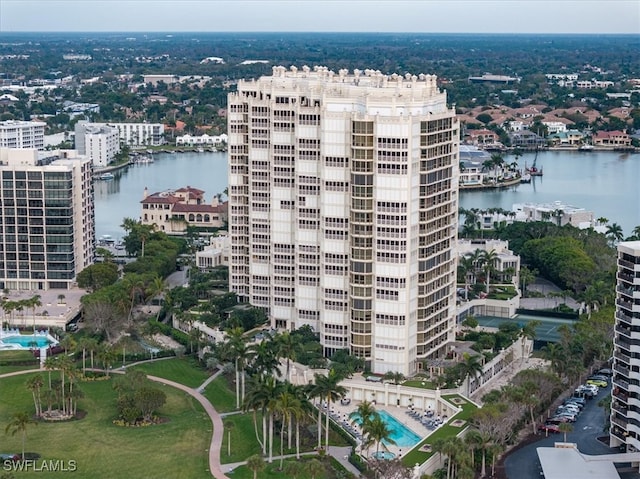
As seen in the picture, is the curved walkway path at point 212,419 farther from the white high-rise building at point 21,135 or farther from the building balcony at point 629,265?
the white high-rise building at point 21,135

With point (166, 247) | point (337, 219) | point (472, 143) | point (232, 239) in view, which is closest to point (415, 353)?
point (337, 219)

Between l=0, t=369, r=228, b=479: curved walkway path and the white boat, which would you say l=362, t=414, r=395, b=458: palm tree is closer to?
l=0, t=369, r=228, b=479: curved walkway path

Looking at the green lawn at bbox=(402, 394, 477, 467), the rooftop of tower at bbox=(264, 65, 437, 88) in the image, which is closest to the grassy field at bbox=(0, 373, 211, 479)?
the green lawn at bbox=(402, 394, 477, 467)

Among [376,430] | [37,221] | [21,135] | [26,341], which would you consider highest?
[21,135]

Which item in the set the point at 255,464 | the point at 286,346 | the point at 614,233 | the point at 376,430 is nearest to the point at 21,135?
the point at 614,233

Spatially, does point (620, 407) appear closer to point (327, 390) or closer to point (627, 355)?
point (627, 355)

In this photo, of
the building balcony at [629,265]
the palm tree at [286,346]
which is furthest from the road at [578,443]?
the palm tree at [286,346]
